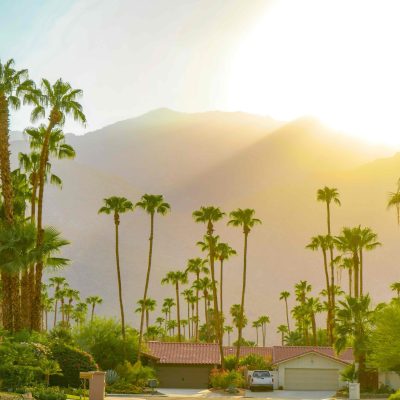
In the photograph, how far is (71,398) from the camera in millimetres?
35250

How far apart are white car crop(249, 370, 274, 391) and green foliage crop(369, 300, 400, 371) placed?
40.4 ft

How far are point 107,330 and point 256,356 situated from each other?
19.7m

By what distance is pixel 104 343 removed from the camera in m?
67.8

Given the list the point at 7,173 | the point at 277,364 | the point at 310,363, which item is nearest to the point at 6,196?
the point at 7,173

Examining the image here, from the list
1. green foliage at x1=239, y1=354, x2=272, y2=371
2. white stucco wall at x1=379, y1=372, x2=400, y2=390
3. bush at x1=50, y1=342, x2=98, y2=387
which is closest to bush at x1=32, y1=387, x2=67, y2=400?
bush at x1=50, y1=342, x2=98, y2=387

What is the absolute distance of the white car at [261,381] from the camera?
215ft

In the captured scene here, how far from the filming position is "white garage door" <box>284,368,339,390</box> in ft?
236

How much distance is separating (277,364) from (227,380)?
21.8 feet

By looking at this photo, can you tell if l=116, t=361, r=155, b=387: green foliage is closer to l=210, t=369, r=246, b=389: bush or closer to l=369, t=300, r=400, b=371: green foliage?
l=210, t=369, r=246, b=389: bush

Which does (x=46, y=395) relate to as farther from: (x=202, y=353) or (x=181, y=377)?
(x=202, y=353)

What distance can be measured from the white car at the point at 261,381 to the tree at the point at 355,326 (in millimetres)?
7861

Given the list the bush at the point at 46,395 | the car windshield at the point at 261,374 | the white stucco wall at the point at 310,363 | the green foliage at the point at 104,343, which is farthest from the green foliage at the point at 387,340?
the bush at the point at 46,395

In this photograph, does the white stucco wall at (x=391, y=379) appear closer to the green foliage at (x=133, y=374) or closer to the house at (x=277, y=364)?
the house at (x=277, y=364)

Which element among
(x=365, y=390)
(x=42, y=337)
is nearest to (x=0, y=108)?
(x=42, y=337)
